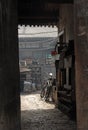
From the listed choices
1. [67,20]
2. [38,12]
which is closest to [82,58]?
[67,20]

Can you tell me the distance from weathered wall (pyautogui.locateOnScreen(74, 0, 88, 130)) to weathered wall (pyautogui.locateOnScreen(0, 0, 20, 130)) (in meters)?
1.64

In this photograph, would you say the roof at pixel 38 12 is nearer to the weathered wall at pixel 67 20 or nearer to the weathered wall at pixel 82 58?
the weathered wall at pixel 67 20

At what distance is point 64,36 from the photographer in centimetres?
1559

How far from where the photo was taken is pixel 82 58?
25.1ft

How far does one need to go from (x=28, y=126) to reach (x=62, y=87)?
4.61 metres

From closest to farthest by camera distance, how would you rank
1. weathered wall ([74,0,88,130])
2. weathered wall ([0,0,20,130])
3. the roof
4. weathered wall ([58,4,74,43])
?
weathered wall ([74,0,88,130]) → weathered wall ([0,0,20,130]) → the roof → weathered wall ([58,4,74,43])

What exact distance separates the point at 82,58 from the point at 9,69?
5.88ft

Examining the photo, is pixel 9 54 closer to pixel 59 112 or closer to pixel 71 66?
pixel 71 66

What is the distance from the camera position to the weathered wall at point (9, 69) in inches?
320

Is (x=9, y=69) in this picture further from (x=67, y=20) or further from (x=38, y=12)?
(x=38, y=12)

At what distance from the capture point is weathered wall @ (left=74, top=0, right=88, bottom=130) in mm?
7578

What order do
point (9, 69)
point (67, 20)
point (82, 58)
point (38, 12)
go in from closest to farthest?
point (82, 58)
point (9, 69)
point (67, 20)
point (38, 12)

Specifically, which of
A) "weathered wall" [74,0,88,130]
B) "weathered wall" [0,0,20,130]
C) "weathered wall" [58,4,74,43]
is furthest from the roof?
"weathered wall" [74,0,88,130]

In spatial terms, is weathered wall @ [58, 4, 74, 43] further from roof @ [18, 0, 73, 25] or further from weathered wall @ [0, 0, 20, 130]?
weathered wall @ [0, 0, 20, 130]
